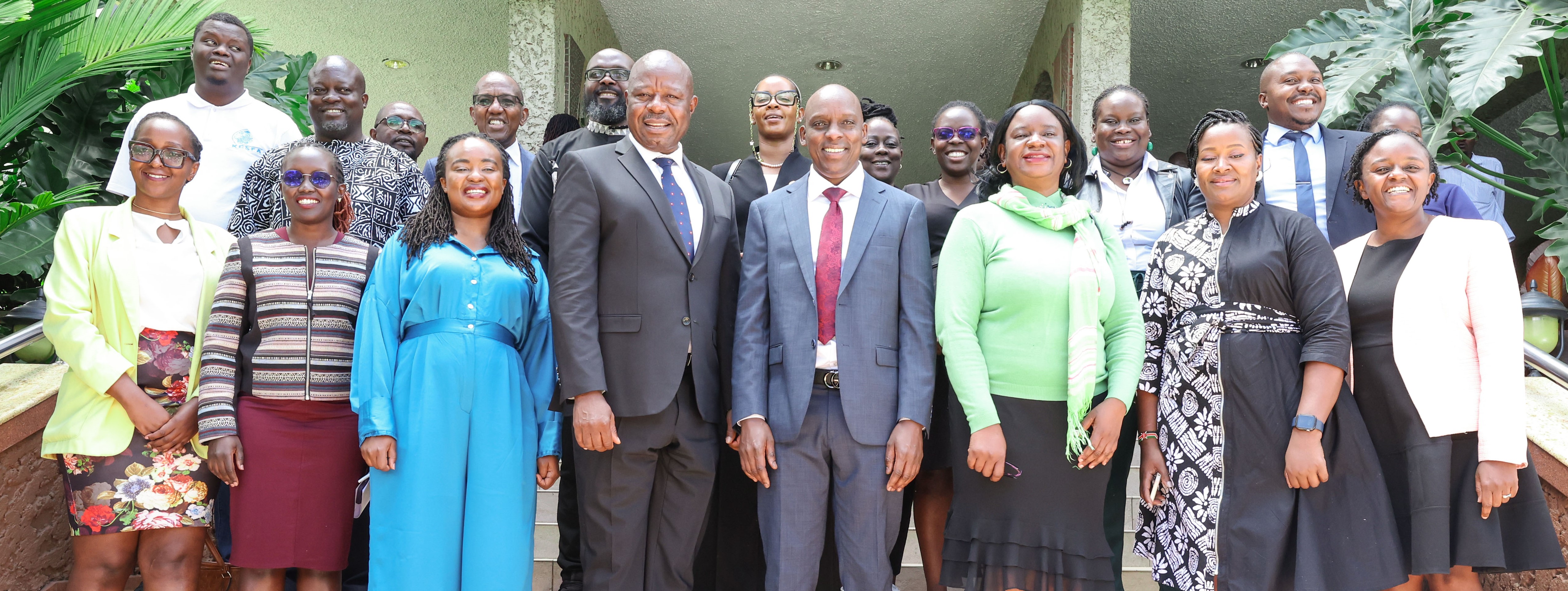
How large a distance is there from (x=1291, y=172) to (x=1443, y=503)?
163 cm

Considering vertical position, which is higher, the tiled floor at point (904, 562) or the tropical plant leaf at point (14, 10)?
the tropical plant leaf at point (14, 10)

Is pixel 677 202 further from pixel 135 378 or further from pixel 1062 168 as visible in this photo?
pixel 135 378

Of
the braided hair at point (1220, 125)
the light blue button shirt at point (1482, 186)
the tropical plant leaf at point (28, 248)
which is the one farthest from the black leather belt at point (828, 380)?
the light blue button shirt at point (1482, 186)

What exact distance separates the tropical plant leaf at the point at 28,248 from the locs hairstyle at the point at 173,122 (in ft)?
4.26

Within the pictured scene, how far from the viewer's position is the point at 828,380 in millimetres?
2873

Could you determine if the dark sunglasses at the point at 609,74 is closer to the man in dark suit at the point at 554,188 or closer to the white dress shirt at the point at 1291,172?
the man in dark suit at the point at 554,188

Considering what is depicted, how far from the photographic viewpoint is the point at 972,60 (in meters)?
9.52

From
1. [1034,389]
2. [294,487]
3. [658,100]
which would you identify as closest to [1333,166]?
[1034,389]

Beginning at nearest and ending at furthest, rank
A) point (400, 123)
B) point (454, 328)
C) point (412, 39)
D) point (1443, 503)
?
point (1443, 503)
point (454, 328)
point (400, 123)
point (412, 39)

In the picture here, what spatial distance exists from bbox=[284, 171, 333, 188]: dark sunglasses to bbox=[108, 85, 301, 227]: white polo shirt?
784 millimetres

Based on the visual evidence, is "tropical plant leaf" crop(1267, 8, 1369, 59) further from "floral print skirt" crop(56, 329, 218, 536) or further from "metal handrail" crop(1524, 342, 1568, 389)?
"floral print skirt" crop(56, 329, 218, 536)

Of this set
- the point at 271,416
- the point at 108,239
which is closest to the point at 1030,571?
the point at 271,416

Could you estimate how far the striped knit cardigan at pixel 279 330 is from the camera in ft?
9.82

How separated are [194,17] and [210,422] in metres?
2.90
